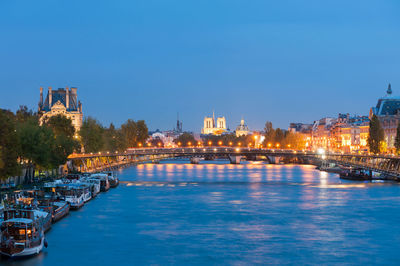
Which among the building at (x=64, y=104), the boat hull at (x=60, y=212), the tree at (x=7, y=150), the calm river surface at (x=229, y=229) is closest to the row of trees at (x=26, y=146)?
the tree at (x=7, y=150)

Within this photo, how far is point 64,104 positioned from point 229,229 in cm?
11105

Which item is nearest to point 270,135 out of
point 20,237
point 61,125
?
point 61,125

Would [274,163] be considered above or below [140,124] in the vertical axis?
below

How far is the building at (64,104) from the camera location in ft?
485

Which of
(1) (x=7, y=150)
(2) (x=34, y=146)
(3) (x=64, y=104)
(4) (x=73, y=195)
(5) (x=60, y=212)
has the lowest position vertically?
(5) (x=60, y=212)

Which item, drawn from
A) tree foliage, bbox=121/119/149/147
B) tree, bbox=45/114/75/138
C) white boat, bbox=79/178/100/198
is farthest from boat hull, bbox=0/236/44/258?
tree foliage, bbox=121/119/149/147

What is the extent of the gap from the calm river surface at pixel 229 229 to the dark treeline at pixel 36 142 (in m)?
7.54

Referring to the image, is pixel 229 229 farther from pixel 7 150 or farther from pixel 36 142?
pixel 36 142

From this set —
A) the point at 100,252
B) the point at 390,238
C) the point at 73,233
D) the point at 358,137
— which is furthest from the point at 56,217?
the point at 358,137

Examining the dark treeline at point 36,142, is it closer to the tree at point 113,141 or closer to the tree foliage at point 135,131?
the tree at point 113,141

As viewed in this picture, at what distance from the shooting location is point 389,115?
439ft

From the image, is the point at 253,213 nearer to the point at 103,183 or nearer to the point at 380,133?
the point at 103,183

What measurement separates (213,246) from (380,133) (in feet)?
252

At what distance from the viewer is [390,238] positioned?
4234 centimetres
